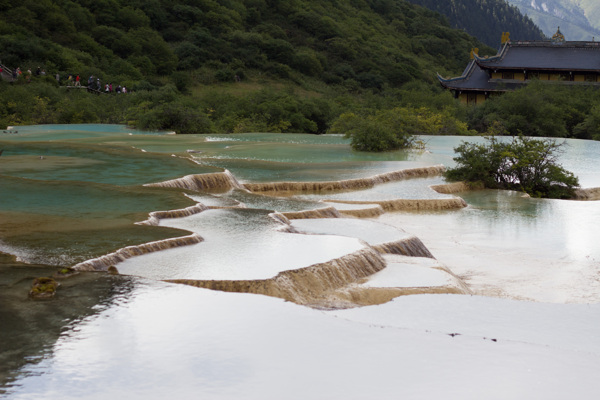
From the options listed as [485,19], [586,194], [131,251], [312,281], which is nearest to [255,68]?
[586,194]

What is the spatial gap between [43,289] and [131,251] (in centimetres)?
188

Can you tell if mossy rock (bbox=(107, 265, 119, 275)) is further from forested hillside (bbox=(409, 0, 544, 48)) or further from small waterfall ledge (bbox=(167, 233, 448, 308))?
forested hillside (bbox=(409, 0, 544, 48))

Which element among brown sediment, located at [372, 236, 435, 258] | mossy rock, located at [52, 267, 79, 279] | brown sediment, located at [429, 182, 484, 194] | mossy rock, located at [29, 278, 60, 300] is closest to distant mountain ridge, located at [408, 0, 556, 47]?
brown sediment, located at [429, 182, 484, 194]

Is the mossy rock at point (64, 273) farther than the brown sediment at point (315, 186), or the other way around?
the brown sediment at point (315, 186)

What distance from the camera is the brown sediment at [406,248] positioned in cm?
992

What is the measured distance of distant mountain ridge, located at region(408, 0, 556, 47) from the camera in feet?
380

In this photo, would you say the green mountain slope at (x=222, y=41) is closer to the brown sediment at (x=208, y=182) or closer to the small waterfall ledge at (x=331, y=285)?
the brown sediment at (x=208, y=182)

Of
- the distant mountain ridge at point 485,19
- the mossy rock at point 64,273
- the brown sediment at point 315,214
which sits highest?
the distant mountain ridge at point 485,19

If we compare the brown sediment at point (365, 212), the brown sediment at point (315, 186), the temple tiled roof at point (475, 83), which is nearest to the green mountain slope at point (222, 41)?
the temple tiled roof at point (475, 83)

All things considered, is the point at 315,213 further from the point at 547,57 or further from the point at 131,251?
the point at 547,57

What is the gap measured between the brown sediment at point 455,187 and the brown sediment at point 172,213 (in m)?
6.55

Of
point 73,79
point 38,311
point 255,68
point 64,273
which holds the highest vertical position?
point 255,68

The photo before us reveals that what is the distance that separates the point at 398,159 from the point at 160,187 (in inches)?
356

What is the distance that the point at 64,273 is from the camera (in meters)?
7.27
